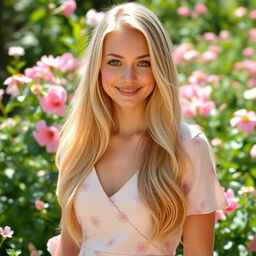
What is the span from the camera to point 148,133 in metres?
2.42

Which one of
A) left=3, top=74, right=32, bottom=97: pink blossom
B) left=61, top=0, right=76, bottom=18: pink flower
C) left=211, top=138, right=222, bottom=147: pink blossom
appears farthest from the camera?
left=61, top=0, right=76, bottom=18: pink flower

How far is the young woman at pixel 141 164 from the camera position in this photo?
7.50ft

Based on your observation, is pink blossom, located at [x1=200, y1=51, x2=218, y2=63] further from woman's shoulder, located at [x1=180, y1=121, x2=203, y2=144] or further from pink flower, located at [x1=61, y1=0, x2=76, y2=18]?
woman's shoulder, located at [x1=180, y1=121, x2=203, y2=144]

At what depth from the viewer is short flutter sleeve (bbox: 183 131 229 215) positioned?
2297 millimetres

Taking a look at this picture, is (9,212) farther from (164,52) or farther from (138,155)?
(164,52)

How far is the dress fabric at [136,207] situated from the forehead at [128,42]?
0.29 metres

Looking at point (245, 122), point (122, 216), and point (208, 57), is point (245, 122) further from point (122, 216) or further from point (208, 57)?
point (208, 57)

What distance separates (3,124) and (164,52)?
1305mm

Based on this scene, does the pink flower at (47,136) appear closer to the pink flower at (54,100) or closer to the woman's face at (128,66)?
the pink flower at (54,100)

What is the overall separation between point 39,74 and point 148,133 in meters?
1.00

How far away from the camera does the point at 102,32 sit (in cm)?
235

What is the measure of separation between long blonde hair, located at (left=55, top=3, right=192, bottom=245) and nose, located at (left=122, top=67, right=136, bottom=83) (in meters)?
0.07

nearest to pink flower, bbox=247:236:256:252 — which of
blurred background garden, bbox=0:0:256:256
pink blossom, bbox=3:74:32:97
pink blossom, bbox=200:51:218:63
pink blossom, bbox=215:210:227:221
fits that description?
blurred background garden, bbox=0:0:256:256

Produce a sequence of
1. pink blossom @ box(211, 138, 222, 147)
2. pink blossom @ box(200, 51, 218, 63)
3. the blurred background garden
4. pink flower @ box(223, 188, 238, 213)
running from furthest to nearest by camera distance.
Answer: pink blossom @ box(200, 51, 218, 63) < pink blossom @ box(211, 138, 222, 147) < the blurred background garden < pink flower @ box(223, 188, 238, 213)
